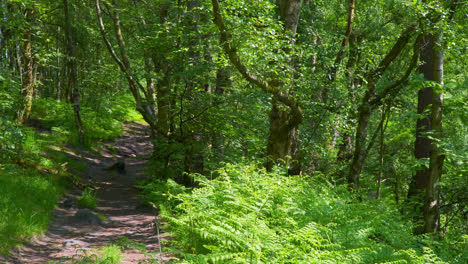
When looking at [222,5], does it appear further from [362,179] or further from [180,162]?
[362,179]

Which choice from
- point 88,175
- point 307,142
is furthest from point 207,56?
point 88,175

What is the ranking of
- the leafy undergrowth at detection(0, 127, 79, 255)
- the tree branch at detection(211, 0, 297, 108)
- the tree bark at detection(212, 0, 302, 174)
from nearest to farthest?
the leafy undergrowth at detection(0, 127, 79, 255)
the tree branch at detection(211, 0, 297, 108)
the tree bark at detection(212, 0, 302, 174)

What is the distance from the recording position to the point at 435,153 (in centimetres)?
657

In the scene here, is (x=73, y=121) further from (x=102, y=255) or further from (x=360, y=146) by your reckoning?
(x=360, y=146)

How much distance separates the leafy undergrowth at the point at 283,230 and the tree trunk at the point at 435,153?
2.56 ft

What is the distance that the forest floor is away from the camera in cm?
529

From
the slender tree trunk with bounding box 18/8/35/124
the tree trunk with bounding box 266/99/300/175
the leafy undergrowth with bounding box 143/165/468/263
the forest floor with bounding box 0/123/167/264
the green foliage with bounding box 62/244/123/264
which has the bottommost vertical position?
the forest floor with bounding box 0/123/167/264

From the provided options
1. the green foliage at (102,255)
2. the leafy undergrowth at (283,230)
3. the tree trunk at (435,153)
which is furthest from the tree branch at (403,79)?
the green foliage at (102,255)

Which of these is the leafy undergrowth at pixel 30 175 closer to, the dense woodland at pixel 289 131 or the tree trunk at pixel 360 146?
the dense woodland at pixel 289 131

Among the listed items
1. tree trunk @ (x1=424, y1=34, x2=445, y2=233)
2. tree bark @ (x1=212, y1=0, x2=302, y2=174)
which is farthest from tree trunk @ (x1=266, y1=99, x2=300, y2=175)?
tree trunk @ (x1=424, y1=34, x2=445, y2=233)

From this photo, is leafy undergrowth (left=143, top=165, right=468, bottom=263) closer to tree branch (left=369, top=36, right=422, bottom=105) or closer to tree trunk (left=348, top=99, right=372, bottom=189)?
tree trunk (left=348, top=99, right=372, bottom=189)

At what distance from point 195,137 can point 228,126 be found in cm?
162

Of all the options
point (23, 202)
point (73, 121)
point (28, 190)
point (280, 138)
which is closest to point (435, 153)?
point (280, 138)

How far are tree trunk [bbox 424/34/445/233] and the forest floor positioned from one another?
5147 mm
